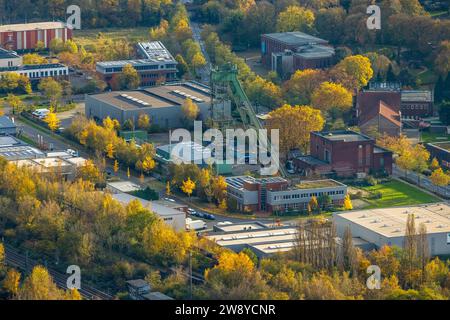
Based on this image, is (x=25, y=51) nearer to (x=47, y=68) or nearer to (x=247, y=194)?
(x=47, y=68)

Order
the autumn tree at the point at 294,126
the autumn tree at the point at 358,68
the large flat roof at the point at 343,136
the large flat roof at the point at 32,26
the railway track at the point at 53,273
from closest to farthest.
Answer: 1. the railway track at the point at 53,273
2. the large flat roof at the point at 343,136
3. the autumn tree at the point at 294,126
4. the autumn tree at the point at 358,68
5. the large flat roof at the point at 32,26

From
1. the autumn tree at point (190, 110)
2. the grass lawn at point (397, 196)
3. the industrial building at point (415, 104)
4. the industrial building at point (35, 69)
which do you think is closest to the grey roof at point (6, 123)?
the autumn tree at point (190, 110)

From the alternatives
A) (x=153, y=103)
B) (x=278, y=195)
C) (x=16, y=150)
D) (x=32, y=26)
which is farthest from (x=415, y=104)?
(x=32, y=26)

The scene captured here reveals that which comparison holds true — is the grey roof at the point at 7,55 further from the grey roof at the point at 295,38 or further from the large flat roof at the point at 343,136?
the large flat roof at the point at 343,136

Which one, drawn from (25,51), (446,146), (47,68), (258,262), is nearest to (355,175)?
(446,146)

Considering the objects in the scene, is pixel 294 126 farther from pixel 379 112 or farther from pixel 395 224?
pixel 395 224

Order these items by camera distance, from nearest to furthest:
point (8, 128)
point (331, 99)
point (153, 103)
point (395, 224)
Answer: point (395, 224)
point (8, 128)
point (331, 99)
point (153, 103)
